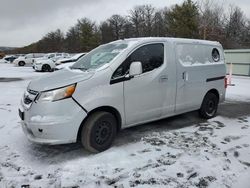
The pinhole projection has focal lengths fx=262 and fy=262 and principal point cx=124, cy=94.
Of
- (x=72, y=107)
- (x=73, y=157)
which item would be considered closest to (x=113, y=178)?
(x=73, y=157)

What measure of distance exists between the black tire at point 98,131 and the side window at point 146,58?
710 millimetres

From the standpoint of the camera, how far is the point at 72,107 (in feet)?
12.6

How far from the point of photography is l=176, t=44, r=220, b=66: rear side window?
5.30m

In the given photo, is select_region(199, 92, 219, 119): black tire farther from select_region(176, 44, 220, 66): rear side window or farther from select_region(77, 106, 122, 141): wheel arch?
select_region(77, 106, 122, 141): wheel arch

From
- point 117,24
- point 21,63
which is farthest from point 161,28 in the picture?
point 21,63

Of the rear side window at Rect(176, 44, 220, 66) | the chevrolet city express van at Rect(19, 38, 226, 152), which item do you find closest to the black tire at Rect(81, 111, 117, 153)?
the chevrolet city express van at Rect(19, 38, 226, 152)

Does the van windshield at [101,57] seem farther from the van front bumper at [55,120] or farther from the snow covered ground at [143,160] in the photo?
the snow covered ground at [143,160]

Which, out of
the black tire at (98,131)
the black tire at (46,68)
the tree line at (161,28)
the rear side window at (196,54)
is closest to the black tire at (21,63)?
the black tire at (46,68)

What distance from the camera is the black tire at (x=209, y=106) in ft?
19.8

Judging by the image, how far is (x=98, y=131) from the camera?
4.15 metres

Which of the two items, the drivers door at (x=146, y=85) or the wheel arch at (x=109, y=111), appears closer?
the wheel arch at (x=109, y=111)

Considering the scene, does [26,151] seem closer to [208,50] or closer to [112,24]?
[208,50]

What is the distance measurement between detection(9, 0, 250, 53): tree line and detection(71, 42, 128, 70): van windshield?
84.3ft

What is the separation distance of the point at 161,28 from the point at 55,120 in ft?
152
